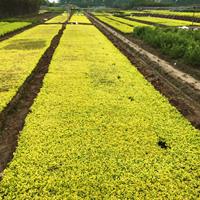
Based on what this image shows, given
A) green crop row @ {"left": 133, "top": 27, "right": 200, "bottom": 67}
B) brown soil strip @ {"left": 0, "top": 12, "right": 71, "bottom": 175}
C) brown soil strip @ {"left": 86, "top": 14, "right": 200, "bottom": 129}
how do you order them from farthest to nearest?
green crop row @ {"left": 133, "top": 27, "right": 200, "bottom": 67}, brown soil strip @ {"left": 86, "top": 14, "right": 200, "bottom": 129}, brown soil strip @ {"left": 0, "top": 12, "right": 71, "bottom": 175}

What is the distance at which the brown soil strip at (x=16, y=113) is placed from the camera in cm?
718

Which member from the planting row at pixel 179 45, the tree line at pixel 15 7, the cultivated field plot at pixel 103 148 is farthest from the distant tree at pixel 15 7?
the cultivated field plot at pixel 103 148

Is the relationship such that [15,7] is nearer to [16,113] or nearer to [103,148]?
[16,113]

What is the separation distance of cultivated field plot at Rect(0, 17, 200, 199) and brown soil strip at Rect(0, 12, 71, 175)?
1.18ft

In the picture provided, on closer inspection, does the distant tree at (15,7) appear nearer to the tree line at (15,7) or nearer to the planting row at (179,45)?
the tree line at (15,7)

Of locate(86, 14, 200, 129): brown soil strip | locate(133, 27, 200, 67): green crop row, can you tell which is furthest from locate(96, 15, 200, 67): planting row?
locate(86, 14, 200, 129): brown soil strip

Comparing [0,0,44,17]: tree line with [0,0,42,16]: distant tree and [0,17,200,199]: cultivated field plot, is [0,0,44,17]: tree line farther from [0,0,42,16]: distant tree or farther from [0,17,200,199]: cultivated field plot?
[0,17,200,199]: cultivated field plot

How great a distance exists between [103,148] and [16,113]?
4.08 m

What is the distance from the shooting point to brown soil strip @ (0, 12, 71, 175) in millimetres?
7175

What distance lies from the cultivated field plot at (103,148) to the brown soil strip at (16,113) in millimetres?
361

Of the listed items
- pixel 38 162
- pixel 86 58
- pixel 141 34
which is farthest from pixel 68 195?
pixel 141 34

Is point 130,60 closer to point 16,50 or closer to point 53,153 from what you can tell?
point 16,50

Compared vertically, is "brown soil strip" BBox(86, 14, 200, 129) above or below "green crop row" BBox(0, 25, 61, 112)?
below

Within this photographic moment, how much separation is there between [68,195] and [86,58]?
13.0 meters
